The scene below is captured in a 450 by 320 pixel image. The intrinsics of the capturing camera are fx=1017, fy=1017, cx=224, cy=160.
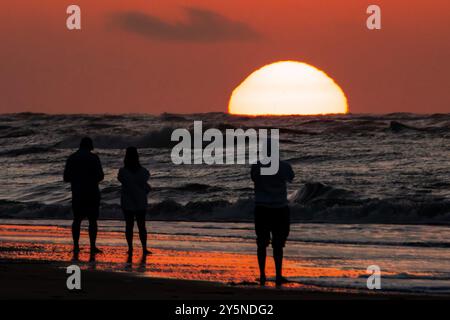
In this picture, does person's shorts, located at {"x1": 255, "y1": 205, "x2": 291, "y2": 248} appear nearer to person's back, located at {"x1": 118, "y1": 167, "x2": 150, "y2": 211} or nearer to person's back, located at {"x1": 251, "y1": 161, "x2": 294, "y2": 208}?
person's back, located at {"x1": 251, "y1": 161, "x2": 294, "y2": 208}

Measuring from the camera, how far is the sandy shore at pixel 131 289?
35.1ft

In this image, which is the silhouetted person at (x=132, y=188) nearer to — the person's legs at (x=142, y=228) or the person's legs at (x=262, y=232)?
the person's legs at (x=142, y=228)

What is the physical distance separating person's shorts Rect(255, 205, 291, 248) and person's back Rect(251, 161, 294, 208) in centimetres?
9

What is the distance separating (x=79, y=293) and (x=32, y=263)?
3696 millimetres

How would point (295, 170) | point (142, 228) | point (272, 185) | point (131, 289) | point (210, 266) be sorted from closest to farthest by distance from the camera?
point (131, 289) < point (272, 185) < point (210, 266) < point (142, 228) < point (295, 170)

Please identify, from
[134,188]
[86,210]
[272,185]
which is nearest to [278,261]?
[272,185]

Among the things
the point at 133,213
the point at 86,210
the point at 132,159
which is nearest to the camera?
the point at 86,210

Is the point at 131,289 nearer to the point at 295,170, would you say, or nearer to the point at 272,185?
the point at 272,185

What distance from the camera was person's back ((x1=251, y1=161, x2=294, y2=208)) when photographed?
1238cm

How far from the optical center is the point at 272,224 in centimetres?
1255

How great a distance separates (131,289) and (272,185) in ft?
7.33

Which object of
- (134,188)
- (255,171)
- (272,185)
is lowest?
(134,188)

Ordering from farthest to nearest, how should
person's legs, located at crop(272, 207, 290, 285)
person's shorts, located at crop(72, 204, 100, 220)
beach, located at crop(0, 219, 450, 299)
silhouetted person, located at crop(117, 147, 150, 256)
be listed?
silhouetted person, located at crop(117, 147, 150, 256)
person's shorts, located at crop(72, 204, 100, 220)
person's legs, located at crop(272, 207, 290, 285)
beach, located at crop(0, 219, 450, 299)

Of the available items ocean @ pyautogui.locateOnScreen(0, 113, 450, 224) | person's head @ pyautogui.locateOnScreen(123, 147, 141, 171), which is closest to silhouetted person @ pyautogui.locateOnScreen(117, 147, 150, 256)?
person's head @ pyautogui.locateOnScreen(123, 147, 141, 171)
